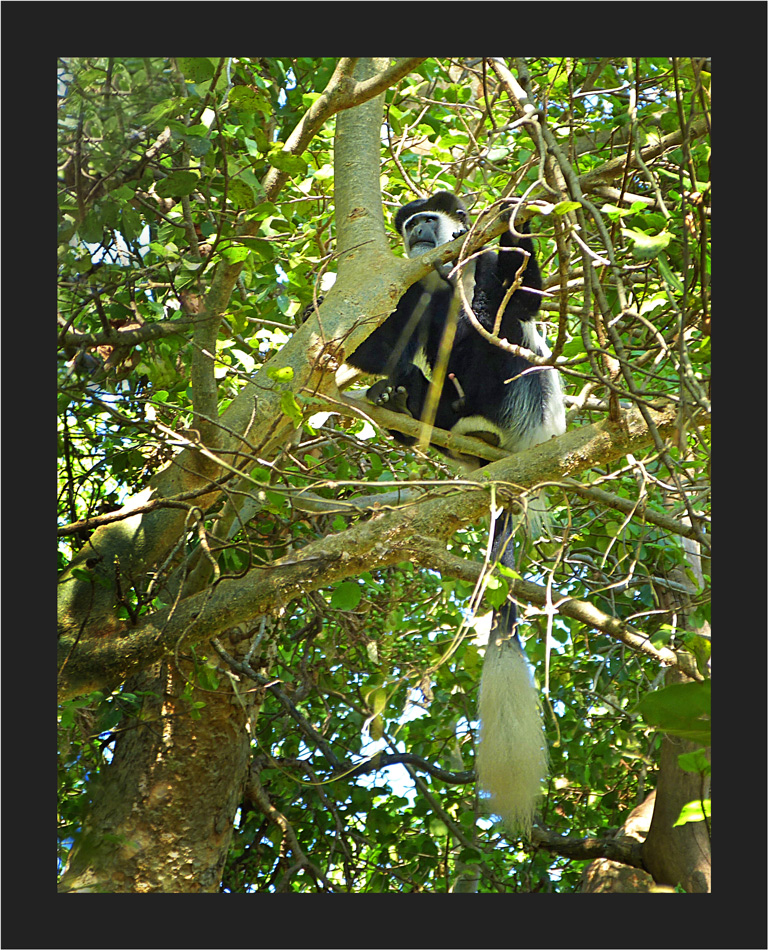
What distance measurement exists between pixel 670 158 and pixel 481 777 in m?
1.23

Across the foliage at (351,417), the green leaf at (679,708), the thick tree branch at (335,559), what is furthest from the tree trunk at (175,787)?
the green leaf at (679,708)

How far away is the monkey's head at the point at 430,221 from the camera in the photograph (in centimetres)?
224

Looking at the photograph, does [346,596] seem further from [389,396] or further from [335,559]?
[389,396]

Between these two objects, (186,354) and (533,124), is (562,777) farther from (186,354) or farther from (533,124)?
(533,124)

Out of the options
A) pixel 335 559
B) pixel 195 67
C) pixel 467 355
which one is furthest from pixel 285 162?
pixel 467 355

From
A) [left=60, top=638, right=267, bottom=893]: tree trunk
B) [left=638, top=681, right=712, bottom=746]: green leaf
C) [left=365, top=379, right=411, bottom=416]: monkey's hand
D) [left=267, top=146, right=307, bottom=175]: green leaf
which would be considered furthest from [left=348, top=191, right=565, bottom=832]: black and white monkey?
[left=638, top=681, right=712, bottom=746]: green leaf

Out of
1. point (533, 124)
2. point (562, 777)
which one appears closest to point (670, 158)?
point (533, 124)

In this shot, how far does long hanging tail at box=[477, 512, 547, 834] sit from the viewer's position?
1.46m

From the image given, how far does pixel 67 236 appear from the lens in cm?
97

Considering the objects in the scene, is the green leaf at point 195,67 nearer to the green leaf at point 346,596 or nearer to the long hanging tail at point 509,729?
the green leaf at point 346,596

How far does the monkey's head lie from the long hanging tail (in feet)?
2.81

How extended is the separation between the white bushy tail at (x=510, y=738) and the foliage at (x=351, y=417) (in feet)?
0.35

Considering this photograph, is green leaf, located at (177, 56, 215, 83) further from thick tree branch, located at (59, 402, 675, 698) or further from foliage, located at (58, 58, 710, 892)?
thick tree branch, located at (59, 402, 675, 698)
